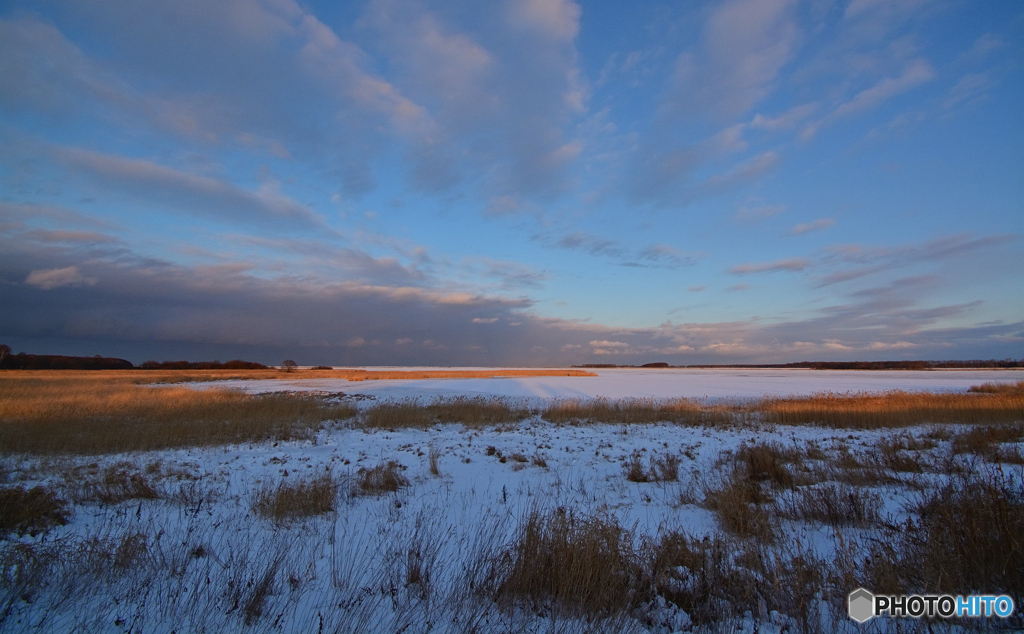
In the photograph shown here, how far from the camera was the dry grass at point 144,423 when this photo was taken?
1280 centimetres

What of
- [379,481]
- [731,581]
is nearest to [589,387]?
[379,481]

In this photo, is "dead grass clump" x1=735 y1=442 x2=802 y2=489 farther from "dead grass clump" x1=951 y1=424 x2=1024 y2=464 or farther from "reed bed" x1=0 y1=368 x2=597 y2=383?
"reed bed" x1=0 y1=368 x2=597 y2=383

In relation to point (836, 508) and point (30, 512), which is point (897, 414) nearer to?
point (836, 508)

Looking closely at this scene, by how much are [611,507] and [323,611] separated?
4.62m

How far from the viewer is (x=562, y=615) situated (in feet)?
12.6

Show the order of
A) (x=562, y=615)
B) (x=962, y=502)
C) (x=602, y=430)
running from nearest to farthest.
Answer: (x=562, y=615)
(x=962, y=502)
(x=602, y=430)

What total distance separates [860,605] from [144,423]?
857 inches

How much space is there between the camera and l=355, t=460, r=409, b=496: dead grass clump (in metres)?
8.17

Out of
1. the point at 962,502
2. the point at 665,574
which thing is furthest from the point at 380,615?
the point at 962,502

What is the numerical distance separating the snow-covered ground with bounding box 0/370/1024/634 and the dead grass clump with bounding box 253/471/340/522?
0.61 ft

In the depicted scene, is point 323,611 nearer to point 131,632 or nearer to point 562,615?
point 131,632

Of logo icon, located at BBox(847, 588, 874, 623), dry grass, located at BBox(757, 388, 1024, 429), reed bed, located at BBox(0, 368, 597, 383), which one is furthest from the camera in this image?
reed bed, located at BBox(0, 368, 597, 383)

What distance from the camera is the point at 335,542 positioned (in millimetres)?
5547

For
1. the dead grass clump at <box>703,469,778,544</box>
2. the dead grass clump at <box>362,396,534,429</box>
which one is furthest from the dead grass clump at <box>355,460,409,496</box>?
the dead grass clump at <box>362,396,534,429</box>
